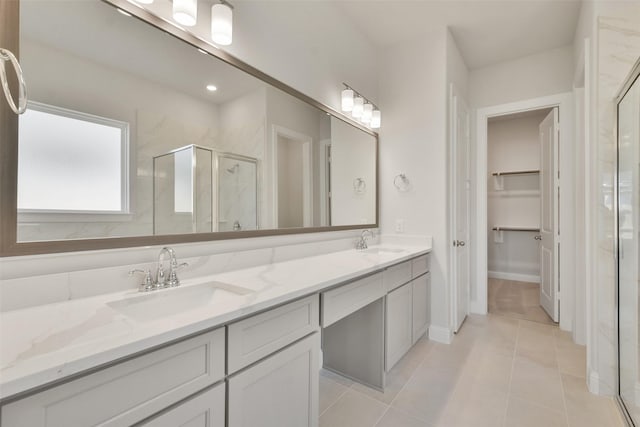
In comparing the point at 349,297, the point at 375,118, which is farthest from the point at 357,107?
the point at 349,297

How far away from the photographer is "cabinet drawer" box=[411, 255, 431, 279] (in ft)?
7.60

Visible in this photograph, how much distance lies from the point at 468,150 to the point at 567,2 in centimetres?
136

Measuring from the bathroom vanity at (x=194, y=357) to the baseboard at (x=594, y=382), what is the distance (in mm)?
1552

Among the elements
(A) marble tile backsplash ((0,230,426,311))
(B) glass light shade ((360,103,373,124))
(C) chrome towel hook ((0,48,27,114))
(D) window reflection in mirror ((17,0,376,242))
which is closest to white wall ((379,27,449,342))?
(B) glass light shade ((360,103,373,124))

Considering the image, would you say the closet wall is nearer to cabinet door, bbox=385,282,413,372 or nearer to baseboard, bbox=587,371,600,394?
baseboard, bbox=587,371,600,394

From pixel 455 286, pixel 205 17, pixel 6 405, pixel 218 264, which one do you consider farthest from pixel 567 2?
pixel 6 405

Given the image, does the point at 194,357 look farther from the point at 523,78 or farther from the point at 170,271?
the point at 523,78

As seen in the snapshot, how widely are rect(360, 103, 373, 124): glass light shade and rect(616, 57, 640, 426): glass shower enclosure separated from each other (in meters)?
1.61

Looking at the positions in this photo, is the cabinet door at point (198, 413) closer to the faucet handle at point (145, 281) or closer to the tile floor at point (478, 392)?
the faucet handle at point (145, 281)

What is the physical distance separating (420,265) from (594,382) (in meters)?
1.25

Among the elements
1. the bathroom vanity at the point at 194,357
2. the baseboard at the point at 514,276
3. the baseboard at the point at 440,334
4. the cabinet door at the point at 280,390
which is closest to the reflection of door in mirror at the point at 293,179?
the bathroom vanity at the point at 194,357

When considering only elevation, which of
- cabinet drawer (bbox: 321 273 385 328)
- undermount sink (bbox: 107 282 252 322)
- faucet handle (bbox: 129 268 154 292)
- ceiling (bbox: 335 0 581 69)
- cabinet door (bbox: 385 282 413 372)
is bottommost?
cabinet door (bbox: 385 282 413 372)

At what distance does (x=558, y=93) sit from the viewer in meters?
2.92

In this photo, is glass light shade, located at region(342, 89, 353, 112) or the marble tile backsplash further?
glass light shade, located at region(342, 89, 353, 112)
